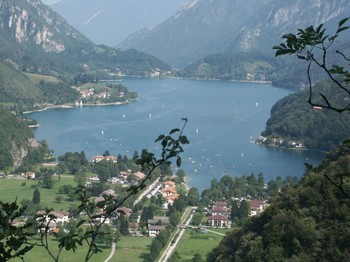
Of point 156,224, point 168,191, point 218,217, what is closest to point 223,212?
point 218,217

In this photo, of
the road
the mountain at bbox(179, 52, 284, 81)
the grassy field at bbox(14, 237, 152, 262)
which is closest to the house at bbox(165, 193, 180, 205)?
the road

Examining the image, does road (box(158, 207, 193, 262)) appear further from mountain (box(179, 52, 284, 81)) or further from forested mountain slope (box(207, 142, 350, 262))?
mountain (box(179, 52, 284, 81))

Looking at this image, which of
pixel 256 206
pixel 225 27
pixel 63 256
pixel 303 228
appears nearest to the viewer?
pixel 303 228

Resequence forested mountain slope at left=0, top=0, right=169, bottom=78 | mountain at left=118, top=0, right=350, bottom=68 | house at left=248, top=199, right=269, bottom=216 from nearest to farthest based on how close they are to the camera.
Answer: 1. house at left=248, top=199, right=269, bottom=216
2. forested mountain slope at left=0, top=0, right=169, bottom=78
3. mountain at left=118, top=0, right=350, bottom=68

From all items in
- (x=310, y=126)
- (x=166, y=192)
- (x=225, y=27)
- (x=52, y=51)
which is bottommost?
(x=166, y=192)

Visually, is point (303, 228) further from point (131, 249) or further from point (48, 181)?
point (48, 181)

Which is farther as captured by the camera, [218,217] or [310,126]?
[310,126]
